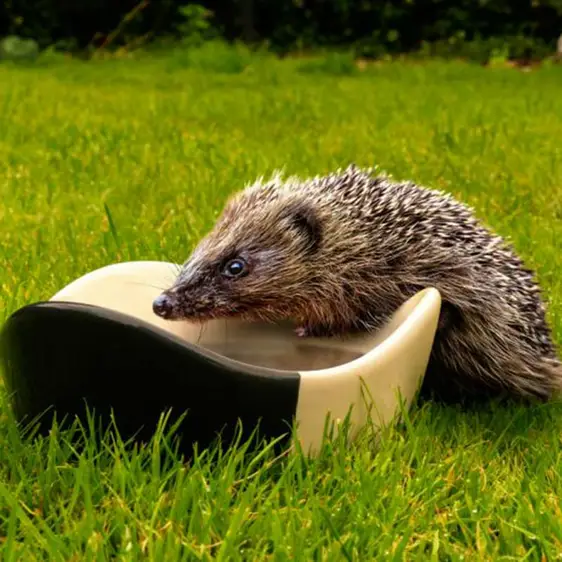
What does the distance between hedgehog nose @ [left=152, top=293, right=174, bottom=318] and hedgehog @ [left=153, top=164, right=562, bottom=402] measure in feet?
0.08

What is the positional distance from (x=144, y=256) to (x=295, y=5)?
1172 cm

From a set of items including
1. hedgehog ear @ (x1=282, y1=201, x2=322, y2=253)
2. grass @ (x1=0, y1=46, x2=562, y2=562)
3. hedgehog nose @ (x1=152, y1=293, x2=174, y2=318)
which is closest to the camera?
grass @ (x1=0, y1=46, x2=562, y2=562)

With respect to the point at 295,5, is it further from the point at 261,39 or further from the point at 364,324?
the point at 364,324

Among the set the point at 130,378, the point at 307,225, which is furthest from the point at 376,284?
the point at 130,378

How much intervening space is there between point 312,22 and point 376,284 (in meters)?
→ 12.6

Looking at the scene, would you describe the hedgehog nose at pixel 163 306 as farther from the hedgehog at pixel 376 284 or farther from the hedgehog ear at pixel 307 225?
the hedgehog ear at pixel 307 225

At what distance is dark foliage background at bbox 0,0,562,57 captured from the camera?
549 inches

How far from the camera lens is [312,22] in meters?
14.6

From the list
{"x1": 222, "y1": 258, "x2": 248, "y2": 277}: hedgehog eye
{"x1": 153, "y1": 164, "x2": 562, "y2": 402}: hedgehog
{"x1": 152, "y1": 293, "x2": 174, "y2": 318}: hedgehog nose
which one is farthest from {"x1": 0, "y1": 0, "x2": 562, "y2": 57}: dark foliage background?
{"x1": 152, "y1": 293, "x2": 174, "y2": 318}: hedgehog nose

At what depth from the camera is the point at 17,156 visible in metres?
5.48

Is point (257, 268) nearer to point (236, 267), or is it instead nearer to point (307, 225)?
point (236, 267)

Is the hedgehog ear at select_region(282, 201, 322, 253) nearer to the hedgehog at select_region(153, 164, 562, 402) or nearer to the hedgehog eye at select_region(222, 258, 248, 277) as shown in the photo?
the hedgehog at select_region(153, 164, 562, 402)

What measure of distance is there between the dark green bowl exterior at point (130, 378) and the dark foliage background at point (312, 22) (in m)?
12.2

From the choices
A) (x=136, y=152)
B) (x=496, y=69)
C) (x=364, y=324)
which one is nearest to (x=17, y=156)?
(x=136, y=152)
